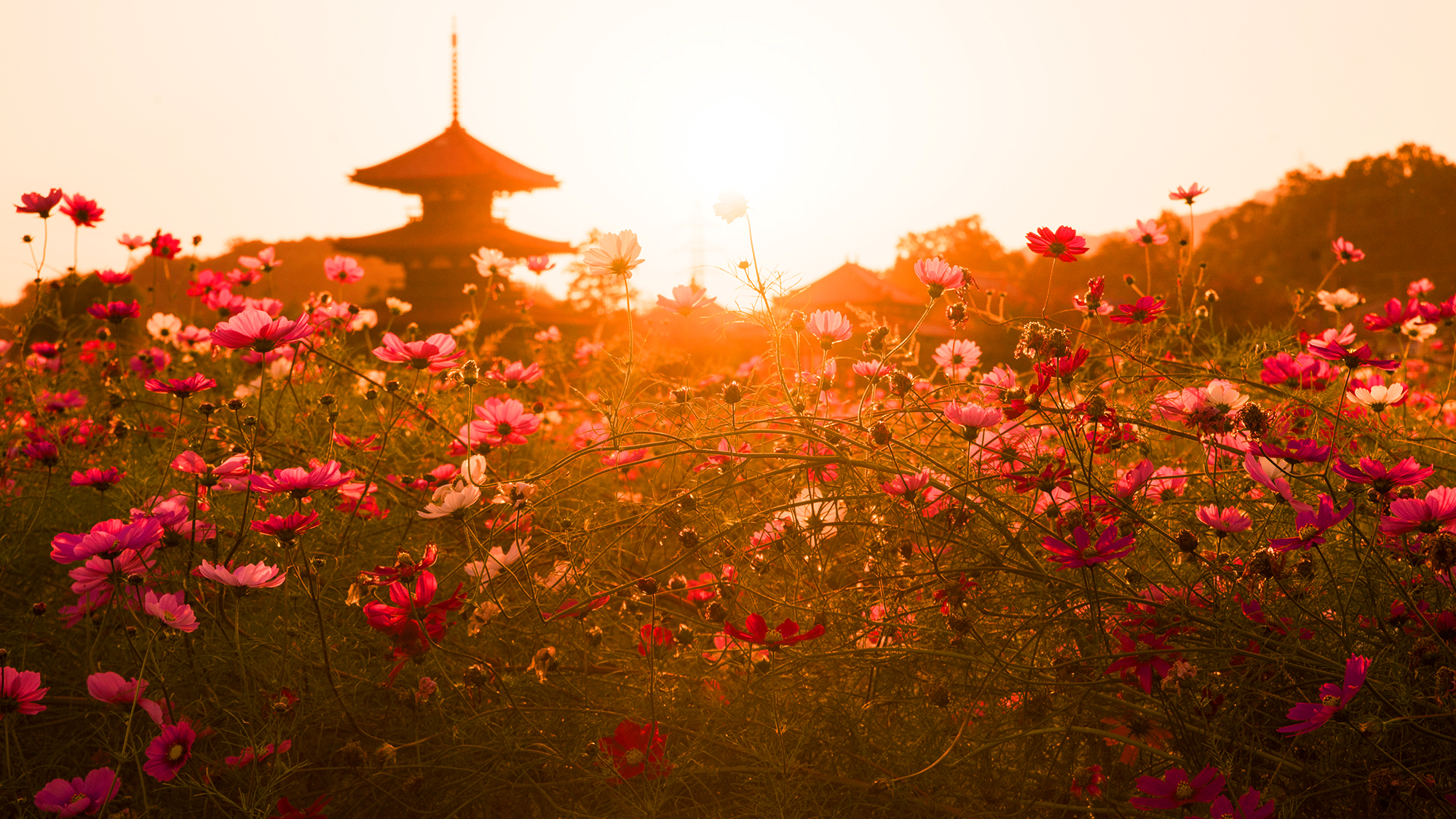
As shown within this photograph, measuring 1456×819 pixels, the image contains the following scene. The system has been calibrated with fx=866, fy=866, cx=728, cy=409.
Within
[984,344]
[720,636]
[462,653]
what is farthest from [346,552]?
[984,344]

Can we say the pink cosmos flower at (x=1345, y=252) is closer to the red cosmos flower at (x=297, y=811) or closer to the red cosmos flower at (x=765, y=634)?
the red cosmos flower at (x=765, y=634)

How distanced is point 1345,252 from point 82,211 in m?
2.86

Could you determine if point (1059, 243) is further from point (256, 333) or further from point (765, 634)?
point (256, 333)

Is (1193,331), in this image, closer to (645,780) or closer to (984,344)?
(645,780)

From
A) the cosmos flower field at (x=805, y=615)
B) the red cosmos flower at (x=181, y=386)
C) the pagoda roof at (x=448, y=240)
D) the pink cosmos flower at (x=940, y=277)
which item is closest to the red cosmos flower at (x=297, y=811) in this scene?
the cosmos flower field at (x=805, y=615)

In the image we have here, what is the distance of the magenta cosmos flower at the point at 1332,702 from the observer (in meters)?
0.72

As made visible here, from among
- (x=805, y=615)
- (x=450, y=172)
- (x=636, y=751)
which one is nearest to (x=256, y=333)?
(x=636, y=751)

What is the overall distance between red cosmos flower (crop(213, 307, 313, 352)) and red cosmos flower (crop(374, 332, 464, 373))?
12 cm

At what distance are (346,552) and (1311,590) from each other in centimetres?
135

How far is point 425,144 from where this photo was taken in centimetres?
1573

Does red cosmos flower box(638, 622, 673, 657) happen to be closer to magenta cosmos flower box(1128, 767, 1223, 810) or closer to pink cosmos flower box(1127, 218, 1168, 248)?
magenta cosmos flower box(1128, 767, 1223, 810)

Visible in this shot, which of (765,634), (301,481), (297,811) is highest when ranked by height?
(301,481)

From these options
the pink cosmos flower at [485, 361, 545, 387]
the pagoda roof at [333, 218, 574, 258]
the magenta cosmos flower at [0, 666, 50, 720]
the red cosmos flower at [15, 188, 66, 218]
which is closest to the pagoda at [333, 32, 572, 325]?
the pagoda roof at [333, 218, 574, 258]

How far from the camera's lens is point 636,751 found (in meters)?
0.93
